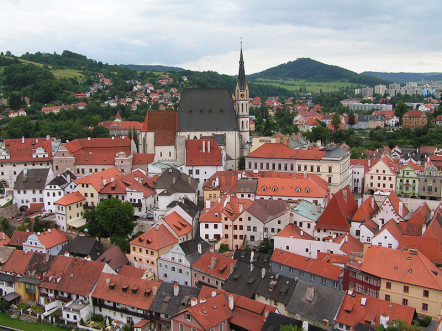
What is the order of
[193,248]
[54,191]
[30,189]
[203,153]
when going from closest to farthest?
[193,248], [54,191], [30,189], [203,153]

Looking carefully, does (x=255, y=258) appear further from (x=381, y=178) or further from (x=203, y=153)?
(x=381, y=178)

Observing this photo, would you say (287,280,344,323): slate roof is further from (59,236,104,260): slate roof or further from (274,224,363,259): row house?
(59,236,104,260): slate roof

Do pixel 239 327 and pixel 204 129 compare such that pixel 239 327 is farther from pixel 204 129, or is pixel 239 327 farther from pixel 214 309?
pixel 204 129

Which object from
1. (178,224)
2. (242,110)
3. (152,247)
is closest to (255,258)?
(152,247)

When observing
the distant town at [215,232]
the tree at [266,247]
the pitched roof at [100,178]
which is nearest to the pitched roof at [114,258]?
the distant town at [215,232]

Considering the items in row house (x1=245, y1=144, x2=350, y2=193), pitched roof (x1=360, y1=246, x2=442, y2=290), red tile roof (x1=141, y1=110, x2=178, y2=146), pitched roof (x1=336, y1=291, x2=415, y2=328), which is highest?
red tile roof (x1=141, y1=110, x2=178, y2=146)

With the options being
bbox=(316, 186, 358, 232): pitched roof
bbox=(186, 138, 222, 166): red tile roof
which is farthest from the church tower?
bbox=(316, 186, 358, 232): pitched roof
